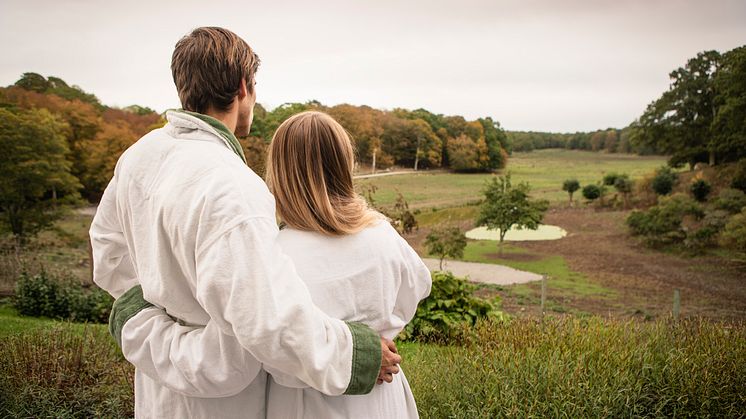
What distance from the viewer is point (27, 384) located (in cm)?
307

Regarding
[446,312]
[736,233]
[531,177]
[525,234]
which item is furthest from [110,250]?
[531,177]

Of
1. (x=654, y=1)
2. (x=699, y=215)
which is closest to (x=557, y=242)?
(x=699, y=215)

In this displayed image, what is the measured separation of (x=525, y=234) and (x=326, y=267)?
22.1 meters

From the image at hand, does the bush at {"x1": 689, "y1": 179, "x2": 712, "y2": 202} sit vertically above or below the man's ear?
below

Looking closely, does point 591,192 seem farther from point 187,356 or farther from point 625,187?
point 187,356

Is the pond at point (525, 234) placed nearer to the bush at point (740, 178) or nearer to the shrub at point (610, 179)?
the shrub at point (610, 179)

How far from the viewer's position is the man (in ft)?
3.19

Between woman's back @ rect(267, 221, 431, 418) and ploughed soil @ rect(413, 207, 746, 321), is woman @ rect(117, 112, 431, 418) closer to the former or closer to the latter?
woman's back @ rect(267, 221, 431, 418)

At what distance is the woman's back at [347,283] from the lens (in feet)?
4.34

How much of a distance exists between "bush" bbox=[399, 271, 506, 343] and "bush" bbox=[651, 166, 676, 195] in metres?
20.9

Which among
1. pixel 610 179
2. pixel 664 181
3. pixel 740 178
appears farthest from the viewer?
pixel 610 179

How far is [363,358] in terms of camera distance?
117 cm

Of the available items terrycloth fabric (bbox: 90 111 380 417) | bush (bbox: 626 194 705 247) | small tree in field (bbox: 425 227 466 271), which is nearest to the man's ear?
terrycloth fabric (bbox: 90 111 380 417)

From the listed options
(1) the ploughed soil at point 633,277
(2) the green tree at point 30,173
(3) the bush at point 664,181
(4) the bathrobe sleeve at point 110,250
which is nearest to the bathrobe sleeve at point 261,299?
(4) the bathrobe sleeve at point 110,250
